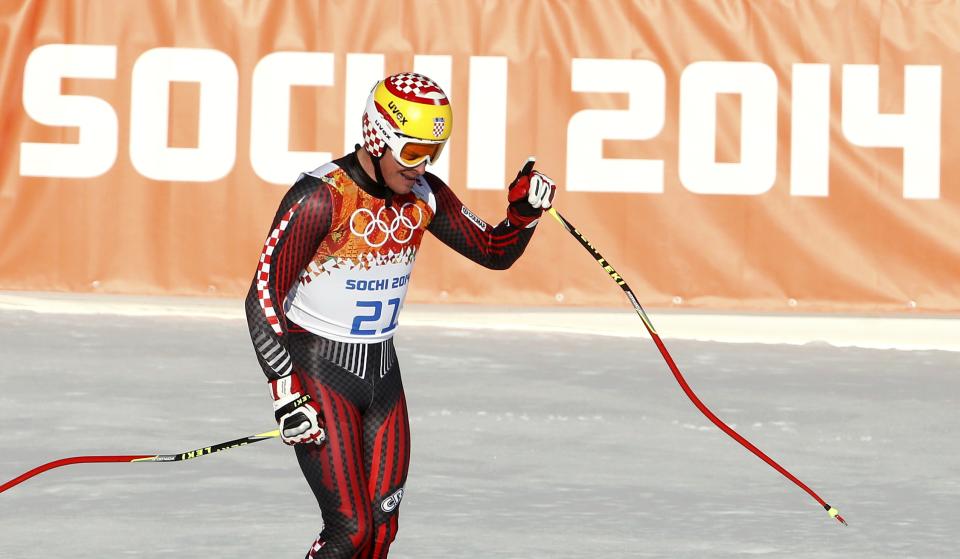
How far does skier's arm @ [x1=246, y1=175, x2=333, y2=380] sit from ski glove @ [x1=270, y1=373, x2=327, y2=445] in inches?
1.5

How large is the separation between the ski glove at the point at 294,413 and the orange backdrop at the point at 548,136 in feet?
29.1

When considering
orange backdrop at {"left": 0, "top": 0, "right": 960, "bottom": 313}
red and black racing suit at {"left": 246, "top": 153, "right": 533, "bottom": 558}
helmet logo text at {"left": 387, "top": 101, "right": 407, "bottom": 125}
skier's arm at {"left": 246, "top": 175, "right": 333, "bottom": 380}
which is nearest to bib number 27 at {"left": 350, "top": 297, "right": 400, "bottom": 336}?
red and black racing suit at {"left": 246, "top": 153, "right": 533, "bottom": 558}

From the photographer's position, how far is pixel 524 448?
9.61 meters

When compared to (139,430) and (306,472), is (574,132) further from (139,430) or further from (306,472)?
(306,472)

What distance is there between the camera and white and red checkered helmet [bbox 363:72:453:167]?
5.85 m

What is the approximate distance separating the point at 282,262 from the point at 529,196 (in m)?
0.95

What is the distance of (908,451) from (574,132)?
583 centimetres

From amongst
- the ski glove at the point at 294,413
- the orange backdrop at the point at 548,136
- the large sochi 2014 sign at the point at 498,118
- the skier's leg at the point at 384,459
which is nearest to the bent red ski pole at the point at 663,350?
the skier's leg at the point at 384,459

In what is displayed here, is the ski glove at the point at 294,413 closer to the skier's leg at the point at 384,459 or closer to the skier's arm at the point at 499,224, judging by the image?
the skier's leg at the point at 384,459

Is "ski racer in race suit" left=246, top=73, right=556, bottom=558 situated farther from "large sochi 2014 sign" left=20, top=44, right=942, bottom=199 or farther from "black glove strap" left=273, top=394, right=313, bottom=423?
"large sochi 2014 sign" left=20, top=44, right=942, bottom=199

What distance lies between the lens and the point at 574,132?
1488 centimetres

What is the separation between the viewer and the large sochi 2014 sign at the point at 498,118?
48.5 feet

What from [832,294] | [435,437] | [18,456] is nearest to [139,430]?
[18,456]

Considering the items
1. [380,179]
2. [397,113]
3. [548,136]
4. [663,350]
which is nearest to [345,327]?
[380,179]
